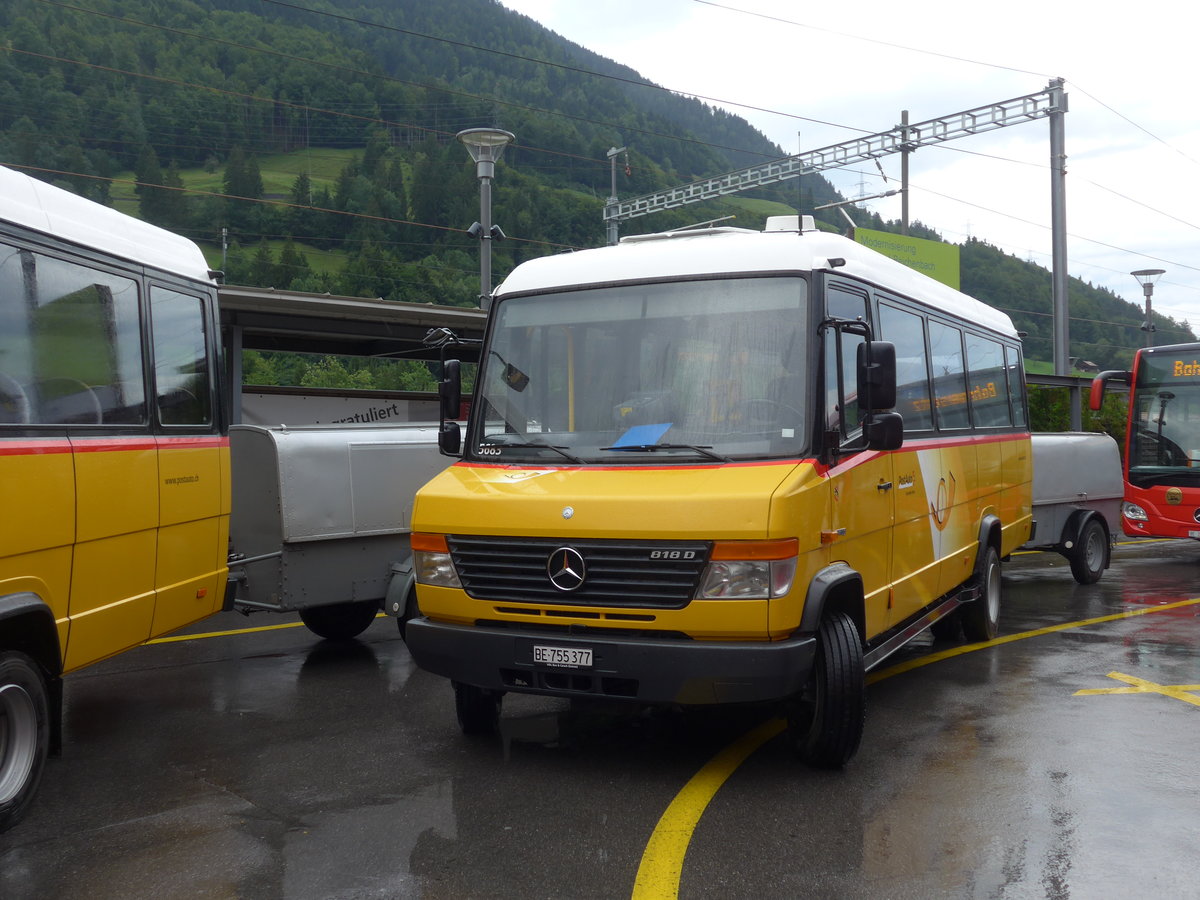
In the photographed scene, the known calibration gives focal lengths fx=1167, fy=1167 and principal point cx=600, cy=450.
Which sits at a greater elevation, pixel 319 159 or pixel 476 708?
pixel 319 159

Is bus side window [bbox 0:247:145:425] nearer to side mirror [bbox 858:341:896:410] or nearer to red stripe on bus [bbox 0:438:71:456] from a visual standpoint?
red stripe on bus [bbox 0:438:71:456]

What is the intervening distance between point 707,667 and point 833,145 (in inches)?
1091

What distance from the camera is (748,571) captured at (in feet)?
17.9

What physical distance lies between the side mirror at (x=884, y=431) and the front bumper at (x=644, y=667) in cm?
126

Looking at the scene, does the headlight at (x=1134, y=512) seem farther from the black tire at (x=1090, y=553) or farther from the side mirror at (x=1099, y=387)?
the black tire at (x=1090, y=553)

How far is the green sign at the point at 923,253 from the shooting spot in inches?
1332

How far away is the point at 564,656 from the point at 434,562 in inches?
36.9

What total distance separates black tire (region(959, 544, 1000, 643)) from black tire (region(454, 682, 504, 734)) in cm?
461

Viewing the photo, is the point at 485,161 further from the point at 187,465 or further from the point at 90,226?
the point at 90,226

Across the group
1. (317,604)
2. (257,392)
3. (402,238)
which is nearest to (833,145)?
(257,392)

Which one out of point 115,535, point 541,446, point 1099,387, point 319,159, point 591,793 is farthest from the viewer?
point 319,159

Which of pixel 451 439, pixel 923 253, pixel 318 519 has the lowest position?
pixel 318 519

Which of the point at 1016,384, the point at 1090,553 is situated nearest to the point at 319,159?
the point at 1090,553

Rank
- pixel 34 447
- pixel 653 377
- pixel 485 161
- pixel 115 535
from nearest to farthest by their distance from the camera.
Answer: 1. pixel 34 447
2. pixel 115 535
3. pixel 653 377
4. pixel 485 161
